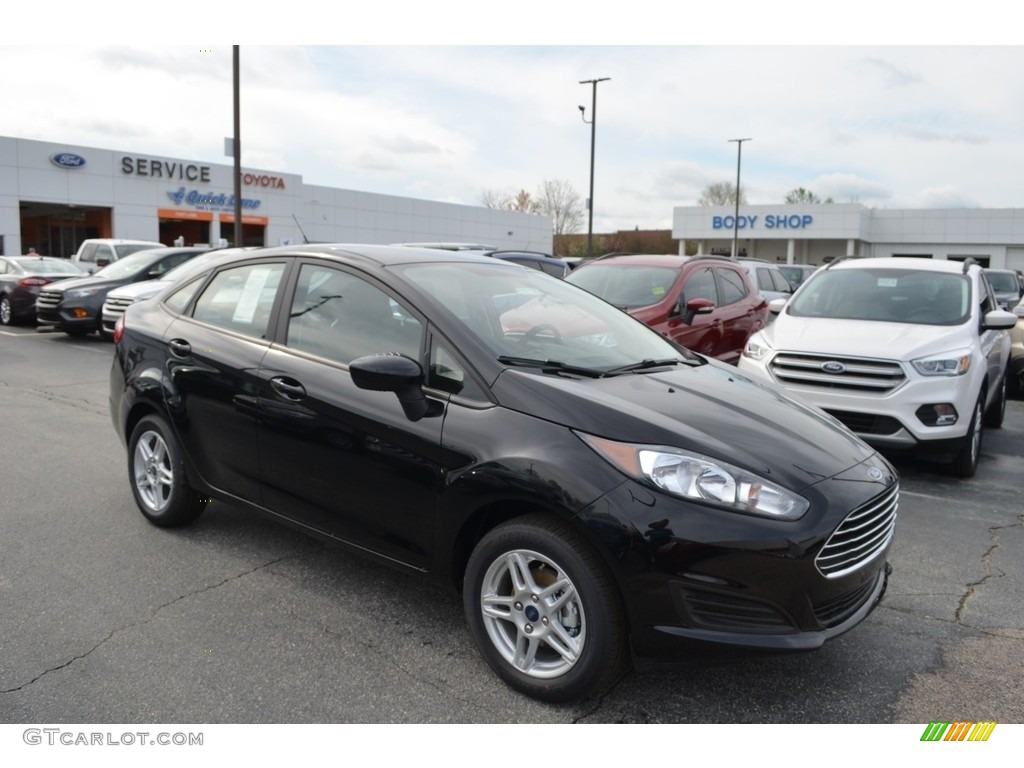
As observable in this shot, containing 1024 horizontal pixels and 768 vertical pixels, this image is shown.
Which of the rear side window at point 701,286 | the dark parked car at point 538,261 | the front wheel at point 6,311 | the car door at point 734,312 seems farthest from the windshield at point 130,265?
the car door at point 734,312

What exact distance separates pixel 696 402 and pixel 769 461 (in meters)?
0.47

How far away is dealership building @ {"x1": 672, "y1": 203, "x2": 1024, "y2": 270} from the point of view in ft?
182

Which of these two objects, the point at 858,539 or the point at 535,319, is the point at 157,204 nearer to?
the point at 535,319

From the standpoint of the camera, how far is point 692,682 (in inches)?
125

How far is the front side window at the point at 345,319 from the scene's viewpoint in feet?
11.7

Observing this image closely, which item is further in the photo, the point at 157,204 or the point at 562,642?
the point at 157,204

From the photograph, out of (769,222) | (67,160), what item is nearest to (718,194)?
(769,222)

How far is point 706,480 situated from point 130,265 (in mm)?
14433

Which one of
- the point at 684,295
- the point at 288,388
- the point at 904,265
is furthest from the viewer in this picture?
the point at 684,295

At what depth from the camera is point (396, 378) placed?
321cm

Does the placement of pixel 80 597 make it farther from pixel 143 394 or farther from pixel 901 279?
pixel 901 279

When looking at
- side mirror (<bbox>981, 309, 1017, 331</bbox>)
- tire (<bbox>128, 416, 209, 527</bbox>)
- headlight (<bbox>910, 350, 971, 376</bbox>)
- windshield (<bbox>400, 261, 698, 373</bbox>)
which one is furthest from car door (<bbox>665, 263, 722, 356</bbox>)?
tire (<bbox>128, 416, 209, 527</bbox>)

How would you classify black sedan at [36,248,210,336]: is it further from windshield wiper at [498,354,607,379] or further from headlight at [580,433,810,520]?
headlight at [580,433,810,520]

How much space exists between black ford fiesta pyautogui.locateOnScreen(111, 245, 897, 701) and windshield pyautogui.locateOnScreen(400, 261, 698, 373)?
0.06ft
